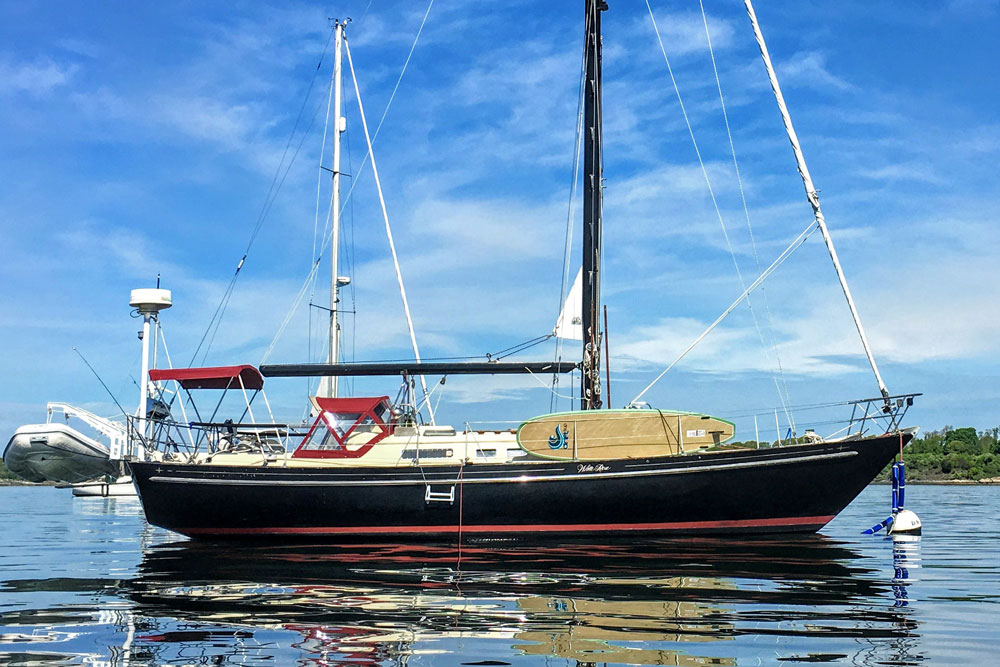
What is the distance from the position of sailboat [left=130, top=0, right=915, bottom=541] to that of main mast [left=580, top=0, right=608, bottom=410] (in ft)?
8.07

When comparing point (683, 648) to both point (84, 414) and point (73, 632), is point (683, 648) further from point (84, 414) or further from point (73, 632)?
point (84, 414)

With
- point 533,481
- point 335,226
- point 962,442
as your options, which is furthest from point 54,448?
point 962,442

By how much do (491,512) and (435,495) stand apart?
1430 millimetres

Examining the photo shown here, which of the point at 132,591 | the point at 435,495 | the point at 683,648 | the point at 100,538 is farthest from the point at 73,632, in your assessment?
the point at 100,538

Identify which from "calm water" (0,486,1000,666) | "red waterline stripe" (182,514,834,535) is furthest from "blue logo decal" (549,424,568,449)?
"calm water" (0,486,1000,666)

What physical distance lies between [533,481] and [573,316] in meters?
5.28

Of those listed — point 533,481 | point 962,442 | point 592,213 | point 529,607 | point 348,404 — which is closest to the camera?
point 529,607

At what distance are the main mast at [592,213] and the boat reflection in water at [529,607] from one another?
246 inches

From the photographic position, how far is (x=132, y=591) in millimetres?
12703

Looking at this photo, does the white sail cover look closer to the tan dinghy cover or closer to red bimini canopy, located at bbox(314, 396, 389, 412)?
the tan dinghy cover

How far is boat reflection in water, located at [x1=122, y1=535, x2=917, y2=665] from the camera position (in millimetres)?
8328

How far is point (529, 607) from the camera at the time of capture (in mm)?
10703

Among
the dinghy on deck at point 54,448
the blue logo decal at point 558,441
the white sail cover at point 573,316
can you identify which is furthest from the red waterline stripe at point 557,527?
the dinghy on deck at point 54,448

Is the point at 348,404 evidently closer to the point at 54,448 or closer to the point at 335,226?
the point at 335,226
